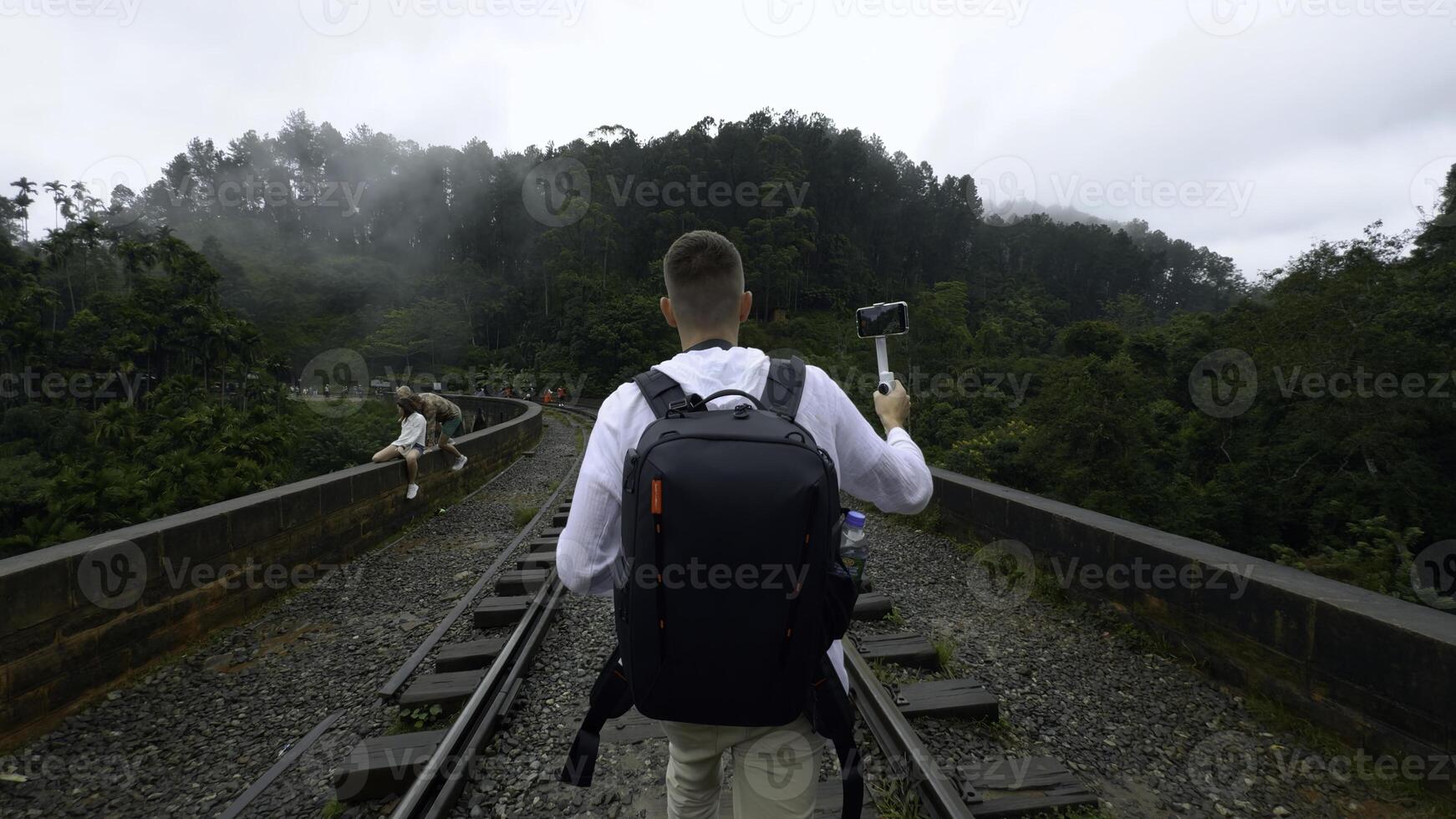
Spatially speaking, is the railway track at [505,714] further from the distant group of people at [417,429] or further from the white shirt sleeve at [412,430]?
the white shirt sleeve at [412,430]

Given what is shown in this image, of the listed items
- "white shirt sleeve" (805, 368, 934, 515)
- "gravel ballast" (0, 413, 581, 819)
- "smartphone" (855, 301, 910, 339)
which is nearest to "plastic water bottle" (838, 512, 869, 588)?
"white shirt sleeve" (805, 368, 934, 515)

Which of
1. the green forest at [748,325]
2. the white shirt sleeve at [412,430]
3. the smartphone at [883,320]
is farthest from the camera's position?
the green forest at [748,325]

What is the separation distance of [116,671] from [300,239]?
13302cm

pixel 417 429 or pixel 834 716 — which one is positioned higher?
pixel 834 716

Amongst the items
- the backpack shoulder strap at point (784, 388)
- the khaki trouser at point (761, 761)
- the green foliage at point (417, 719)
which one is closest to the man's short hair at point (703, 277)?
the backpack shoulder strap at point (784, 388)

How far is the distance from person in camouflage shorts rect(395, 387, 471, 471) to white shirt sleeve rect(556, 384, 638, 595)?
8.46 m

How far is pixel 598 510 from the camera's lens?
138 cm

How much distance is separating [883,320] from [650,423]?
82 cm

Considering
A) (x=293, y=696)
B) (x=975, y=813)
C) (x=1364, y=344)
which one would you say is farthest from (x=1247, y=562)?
(x=1364, y=344)

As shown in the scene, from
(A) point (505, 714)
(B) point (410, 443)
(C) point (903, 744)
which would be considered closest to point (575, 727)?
(A) point (505, 714)

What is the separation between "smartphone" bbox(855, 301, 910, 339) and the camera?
1.77 m

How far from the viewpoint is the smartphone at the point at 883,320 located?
1.77 m

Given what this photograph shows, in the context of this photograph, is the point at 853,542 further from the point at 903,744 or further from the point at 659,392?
the point at 903,744

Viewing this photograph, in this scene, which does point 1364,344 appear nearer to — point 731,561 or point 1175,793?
point 1175,793
